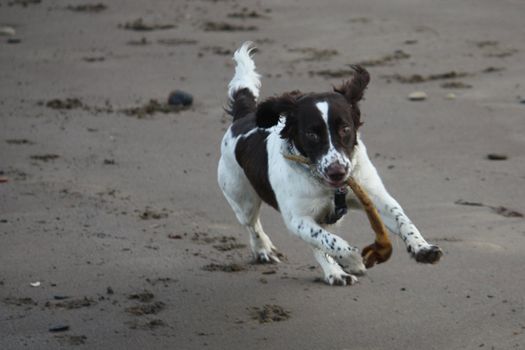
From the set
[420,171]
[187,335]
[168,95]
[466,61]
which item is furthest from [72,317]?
[466,61]

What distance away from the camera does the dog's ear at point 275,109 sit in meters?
6.11

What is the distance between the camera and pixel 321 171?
5711 mm

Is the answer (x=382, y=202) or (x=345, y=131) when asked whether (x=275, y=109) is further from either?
(x=382, y=202)

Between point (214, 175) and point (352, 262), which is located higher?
point (352, 262)

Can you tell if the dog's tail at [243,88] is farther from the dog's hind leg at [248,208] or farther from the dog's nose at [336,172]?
the dog's nose at [336,172]

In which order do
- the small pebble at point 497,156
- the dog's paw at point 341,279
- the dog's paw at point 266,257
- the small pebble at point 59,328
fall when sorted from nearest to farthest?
the small pebble at point 59,328
the dog's paw at point 341,279
the dog's paw at point 266,257
the small pebble at point 497,156

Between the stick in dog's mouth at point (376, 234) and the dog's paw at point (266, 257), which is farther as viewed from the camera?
the dog's paw at point (266, 257)

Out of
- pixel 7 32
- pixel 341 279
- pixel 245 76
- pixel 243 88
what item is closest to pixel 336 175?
pixel 341 279

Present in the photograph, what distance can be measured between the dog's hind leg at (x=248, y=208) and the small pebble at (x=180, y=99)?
3.41 meters

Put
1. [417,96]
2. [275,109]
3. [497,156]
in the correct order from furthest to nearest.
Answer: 1. [417,96]
2. [497,156]
3. [275,109]

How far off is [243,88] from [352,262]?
206 cm

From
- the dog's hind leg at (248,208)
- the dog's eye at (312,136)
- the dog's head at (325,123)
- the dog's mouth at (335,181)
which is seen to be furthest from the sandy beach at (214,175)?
the dog's eye at (312,136)

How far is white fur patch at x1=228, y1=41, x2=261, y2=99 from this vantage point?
25.0 ft

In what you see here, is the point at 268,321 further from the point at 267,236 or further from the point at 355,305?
the point at 267,236
